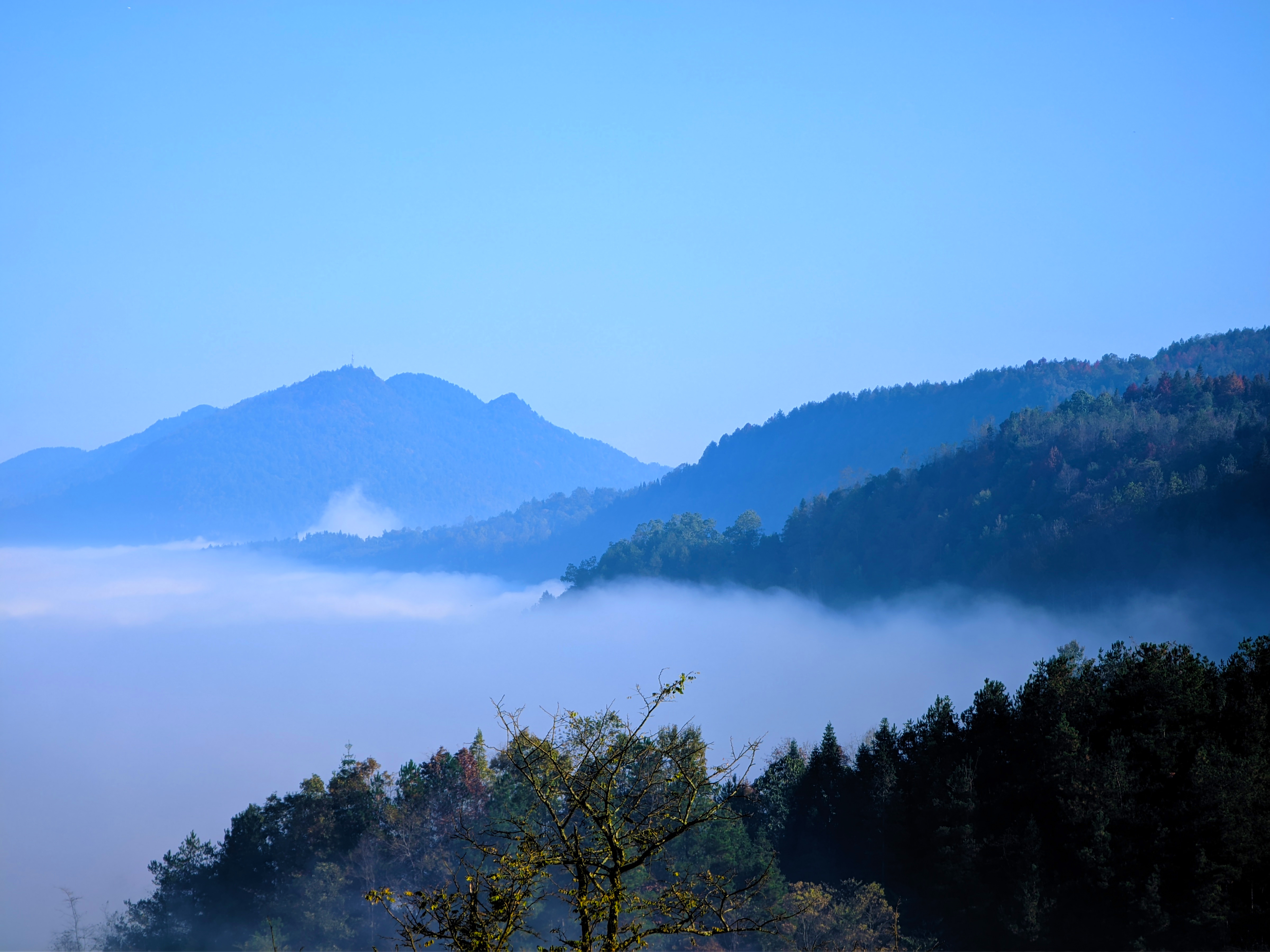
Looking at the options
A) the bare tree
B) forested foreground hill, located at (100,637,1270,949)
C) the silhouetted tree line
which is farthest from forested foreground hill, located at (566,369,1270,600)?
the bare tree

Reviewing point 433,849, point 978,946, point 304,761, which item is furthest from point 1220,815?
point 304,761

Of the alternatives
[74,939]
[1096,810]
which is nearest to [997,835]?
[1096,810]

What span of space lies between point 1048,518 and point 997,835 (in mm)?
99604

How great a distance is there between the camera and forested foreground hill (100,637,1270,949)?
71.9 feet

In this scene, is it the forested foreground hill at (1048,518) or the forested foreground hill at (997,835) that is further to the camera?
the forested foreground hill at (1048,518)

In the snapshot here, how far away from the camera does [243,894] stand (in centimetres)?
4147

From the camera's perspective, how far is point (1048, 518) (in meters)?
117

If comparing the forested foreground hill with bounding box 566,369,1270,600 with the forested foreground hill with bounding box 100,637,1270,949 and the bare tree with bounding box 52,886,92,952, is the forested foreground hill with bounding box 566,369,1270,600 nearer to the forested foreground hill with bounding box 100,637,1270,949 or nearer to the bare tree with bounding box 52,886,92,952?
the forested foreground hill with bounding box 100,637,1270,949

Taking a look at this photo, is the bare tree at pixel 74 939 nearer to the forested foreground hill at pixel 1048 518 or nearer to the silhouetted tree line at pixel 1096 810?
the silhouetted tree line at pixel 1096 810

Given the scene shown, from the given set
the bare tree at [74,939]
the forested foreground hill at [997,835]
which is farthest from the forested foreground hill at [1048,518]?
the bare tree at [74,939]

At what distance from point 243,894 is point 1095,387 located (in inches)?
7281

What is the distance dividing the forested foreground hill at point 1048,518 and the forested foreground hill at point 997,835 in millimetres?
74666

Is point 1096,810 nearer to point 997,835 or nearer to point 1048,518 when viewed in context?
point 997,835

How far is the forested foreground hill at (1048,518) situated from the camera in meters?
97.8
